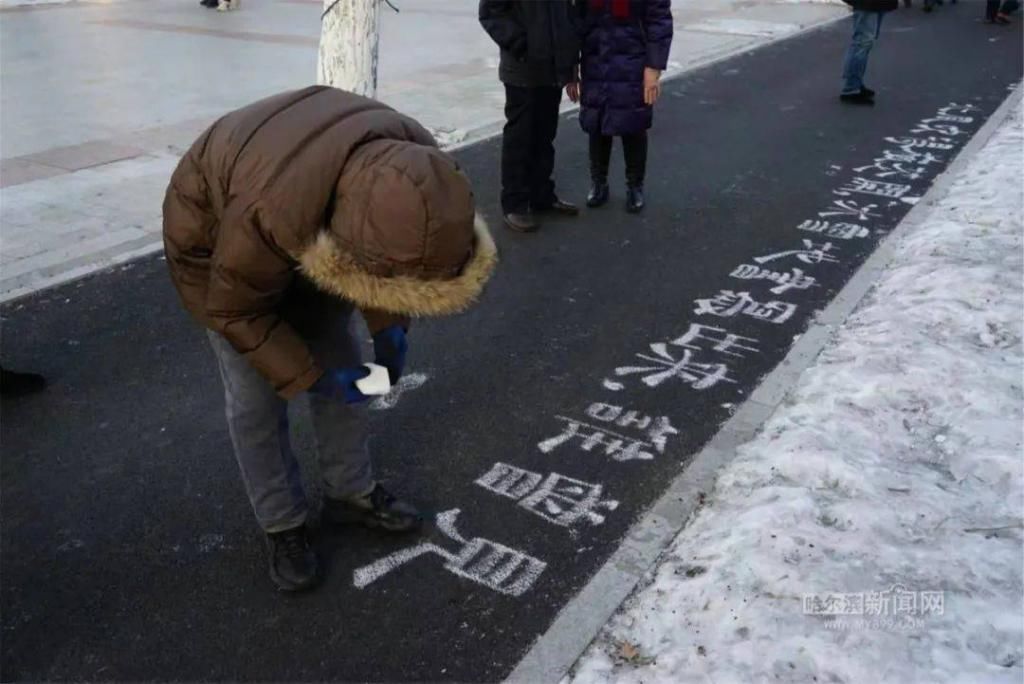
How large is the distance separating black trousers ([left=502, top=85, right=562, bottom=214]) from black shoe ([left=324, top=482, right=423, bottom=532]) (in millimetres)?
3174

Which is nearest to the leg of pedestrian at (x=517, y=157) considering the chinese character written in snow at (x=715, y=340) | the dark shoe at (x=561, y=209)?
the dark shoe at (x=561, y=209)

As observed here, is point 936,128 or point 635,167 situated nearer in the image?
point 635,167

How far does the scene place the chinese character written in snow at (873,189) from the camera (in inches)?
263

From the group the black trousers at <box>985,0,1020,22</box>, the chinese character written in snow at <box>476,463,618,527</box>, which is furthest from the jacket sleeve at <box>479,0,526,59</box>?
the black trousers at <box>985,0,1020,22</box>

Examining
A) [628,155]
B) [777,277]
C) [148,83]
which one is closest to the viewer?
A: [777,277]

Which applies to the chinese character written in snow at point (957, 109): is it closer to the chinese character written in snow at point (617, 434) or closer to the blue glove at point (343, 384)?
the chinese character written in snow at point (617, 434)

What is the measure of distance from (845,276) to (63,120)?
721cm

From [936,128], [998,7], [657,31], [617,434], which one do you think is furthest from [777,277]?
[998,7]

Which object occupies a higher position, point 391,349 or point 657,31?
point 657,31

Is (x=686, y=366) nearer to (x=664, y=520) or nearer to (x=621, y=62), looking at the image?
(x=664, y=520)

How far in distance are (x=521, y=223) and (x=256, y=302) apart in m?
3.71

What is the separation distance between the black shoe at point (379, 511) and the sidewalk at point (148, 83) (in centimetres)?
287

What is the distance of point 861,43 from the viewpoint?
366 inches

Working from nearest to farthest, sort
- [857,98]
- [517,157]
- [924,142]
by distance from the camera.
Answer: [517,157], [924,142], [857,98]
